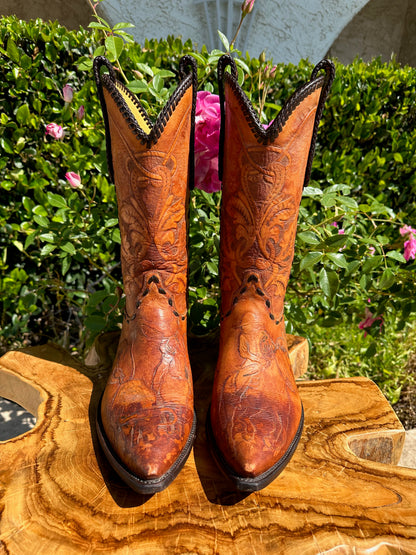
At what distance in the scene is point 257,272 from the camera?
3.05 ft

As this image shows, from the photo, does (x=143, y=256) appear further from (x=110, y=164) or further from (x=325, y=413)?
(x=325, y=413)

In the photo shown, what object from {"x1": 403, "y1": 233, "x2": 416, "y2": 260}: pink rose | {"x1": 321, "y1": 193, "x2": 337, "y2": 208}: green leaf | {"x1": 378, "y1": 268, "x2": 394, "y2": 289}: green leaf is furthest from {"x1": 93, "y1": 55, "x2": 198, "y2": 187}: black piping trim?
{"x1": 403, "y1": 233, "x2": 416, "y2": 260}: pink rose

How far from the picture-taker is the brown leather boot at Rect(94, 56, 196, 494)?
732 mm

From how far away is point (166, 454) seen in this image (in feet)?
2.29

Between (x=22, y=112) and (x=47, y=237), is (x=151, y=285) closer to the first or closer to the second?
(x=47, y=237)

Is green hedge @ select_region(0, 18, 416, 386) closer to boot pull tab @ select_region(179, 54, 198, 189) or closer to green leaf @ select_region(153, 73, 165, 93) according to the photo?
green leaf @ select_region(153, 73, 165, 93)

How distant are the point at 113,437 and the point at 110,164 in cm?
68

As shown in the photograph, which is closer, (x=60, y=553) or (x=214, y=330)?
(x=60, y=553)

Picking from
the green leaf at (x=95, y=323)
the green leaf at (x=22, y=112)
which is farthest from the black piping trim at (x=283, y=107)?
the green leaf at (x=22, y=112)

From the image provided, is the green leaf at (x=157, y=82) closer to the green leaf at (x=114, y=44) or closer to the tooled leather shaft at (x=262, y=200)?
the green leaf at (x=114, y=44)

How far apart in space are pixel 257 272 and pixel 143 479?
0.52 metres

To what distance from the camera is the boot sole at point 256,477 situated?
2.24 feet

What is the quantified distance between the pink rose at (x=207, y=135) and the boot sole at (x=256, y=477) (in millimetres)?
681

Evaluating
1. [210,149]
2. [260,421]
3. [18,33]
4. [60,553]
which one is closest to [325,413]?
[260,421]
